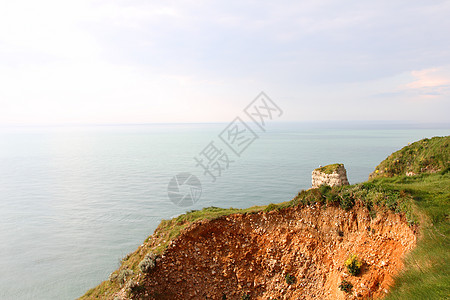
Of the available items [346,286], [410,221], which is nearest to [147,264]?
[346,286]

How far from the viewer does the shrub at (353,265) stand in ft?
47.8

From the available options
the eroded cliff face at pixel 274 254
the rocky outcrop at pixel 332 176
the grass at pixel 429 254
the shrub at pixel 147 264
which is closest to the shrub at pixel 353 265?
the eroded cliff face at pixel 274 254

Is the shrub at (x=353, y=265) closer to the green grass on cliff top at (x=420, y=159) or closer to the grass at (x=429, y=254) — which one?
the grass at (x=429, y=254)

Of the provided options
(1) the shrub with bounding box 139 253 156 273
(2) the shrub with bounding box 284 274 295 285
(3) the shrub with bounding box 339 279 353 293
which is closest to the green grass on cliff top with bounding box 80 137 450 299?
(1) the shrub with bounding box 139 253 156 273

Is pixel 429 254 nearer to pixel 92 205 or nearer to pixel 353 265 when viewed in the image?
pixel 353 265

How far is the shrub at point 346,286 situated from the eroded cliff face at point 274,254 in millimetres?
202

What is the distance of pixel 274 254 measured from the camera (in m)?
17.4

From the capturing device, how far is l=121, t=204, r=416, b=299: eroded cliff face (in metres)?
15.2

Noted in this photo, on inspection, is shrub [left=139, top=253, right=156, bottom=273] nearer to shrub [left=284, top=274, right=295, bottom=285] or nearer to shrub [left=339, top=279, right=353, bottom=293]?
shrub [left=284, top=274, right=295, bottom=285]

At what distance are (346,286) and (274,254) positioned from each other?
14.6ft

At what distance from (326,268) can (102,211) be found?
45.7 meters

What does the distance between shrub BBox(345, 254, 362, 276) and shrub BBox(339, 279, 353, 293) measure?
0.57 meters

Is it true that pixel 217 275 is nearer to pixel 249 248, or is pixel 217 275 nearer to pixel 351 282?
pixel 249 248

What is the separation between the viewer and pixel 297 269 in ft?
54.7
